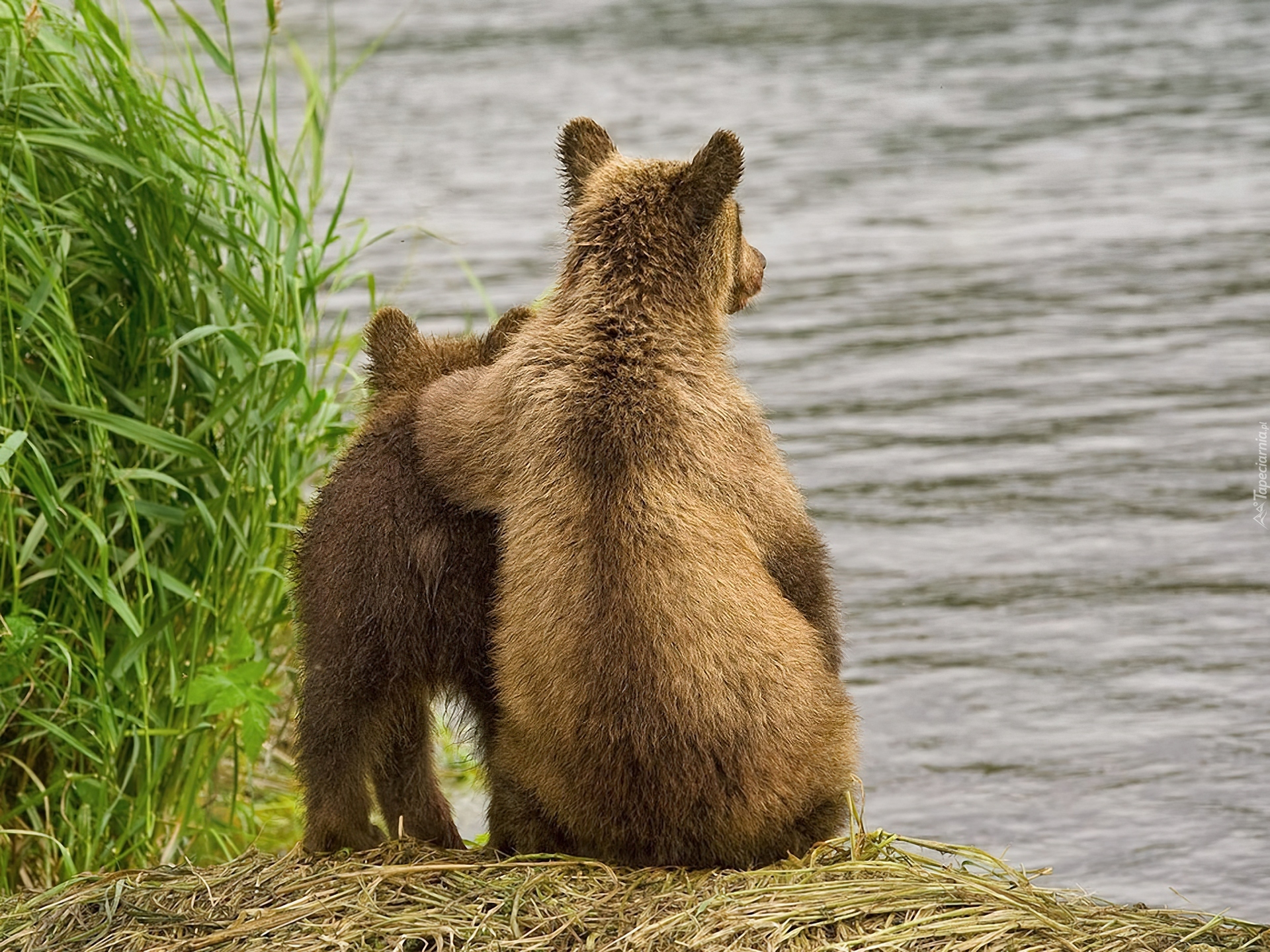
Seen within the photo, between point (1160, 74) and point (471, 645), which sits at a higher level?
point (1160, 74)

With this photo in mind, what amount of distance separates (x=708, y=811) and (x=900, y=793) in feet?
8.47

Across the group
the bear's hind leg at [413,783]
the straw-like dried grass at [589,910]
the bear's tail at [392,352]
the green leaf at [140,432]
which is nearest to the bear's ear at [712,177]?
the bear's tail at [392,352]

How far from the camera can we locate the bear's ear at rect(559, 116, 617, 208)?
4266 millimetres

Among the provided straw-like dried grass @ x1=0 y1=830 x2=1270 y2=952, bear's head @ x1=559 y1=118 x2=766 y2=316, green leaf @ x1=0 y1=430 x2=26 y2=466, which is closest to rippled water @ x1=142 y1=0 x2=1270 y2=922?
straw-like dried grass @ x1=0 y1=830 x2=1270 y2=952

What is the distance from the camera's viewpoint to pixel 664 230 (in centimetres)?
401

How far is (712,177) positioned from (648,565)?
91 cm

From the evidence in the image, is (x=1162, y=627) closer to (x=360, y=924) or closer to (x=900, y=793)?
(x=900, y=793)

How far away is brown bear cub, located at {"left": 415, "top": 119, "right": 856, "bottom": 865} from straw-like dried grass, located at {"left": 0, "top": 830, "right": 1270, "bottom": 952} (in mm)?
142

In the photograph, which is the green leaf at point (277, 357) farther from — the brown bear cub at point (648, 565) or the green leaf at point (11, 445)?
the brown bear cub at point (648, 565)

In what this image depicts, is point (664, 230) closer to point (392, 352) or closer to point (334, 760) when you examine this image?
point (392, 352)

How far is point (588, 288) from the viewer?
13.1ft

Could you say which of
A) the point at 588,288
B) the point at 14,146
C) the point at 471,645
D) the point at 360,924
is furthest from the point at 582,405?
the point at 14,146

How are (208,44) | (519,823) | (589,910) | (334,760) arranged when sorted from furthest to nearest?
1. (208,44)
2. (334,760)
3. (519,823)
4. (589,910)

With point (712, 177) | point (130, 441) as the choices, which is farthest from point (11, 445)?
point (712, 177)
